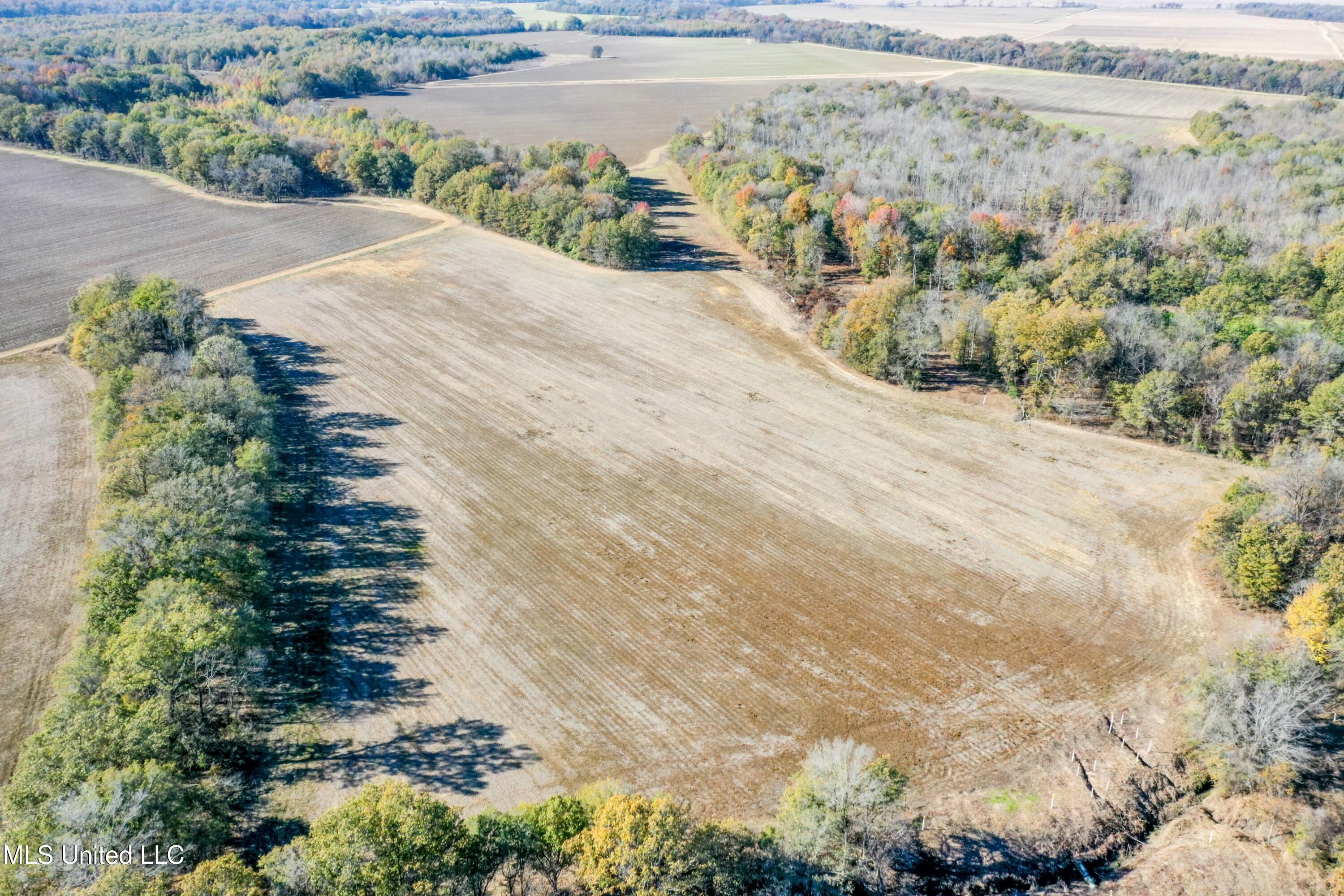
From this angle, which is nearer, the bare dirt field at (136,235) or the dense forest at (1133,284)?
the dense forest at (1133,284)

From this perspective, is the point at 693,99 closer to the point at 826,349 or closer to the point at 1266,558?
the point at 826,349

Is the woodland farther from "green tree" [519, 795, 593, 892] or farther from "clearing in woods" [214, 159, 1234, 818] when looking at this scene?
"clearing in woods" [214, 159, 1234, 818]

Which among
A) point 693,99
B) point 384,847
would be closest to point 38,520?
point 384,847

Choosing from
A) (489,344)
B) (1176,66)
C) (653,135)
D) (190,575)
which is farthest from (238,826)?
(1176,66)

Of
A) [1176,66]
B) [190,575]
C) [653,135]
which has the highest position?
[1176,66]

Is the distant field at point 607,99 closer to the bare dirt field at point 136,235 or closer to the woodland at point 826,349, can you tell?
the woodland at point 826,349

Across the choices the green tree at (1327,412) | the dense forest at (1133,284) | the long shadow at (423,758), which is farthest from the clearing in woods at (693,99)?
the long shadow at (423,758)

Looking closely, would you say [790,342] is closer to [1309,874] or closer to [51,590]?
[1309,874]
